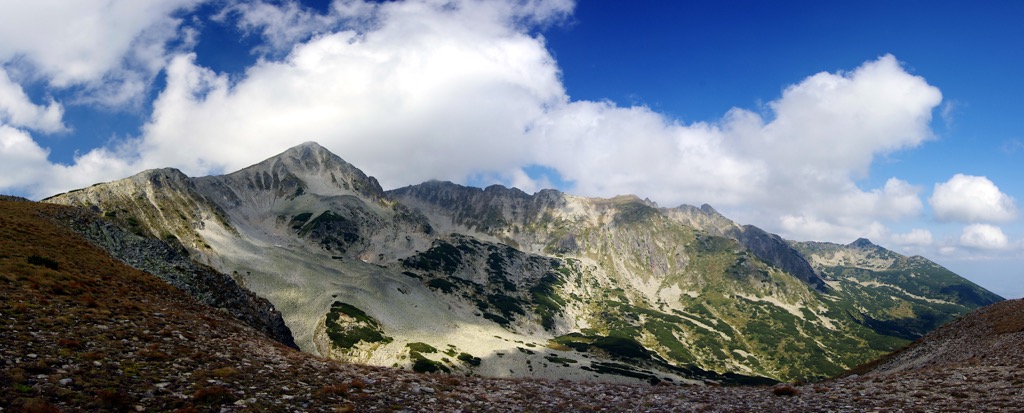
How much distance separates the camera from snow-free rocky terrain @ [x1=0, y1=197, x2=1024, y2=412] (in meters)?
16.5

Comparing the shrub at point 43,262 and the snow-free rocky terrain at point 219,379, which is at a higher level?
the shrub at point 43,262

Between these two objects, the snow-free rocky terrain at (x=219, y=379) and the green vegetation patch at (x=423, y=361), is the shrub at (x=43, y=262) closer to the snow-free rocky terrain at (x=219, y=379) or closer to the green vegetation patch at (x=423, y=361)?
the snow-free rocky terrain at (x=219, y=379)

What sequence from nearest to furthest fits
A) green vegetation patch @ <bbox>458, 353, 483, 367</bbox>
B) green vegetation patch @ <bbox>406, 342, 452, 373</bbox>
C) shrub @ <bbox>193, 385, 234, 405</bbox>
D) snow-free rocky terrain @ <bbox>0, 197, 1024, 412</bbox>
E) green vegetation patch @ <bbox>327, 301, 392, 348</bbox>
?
snow-free rocky terrain @ <bbox>0, 197, 1024, 412</bbox> < shrub @ <bbox>193, 385, 234, 405</bbox> < green vegetation patch @ <bbox>406, 342, 452, 373</bbox> < green vegetation patch @ <bbox>327, 301, 392, 348</bbox> < green vegetation patch @ <bbox>458, 353, 483, 367</bbox>

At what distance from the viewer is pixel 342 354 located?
11325 centimetres

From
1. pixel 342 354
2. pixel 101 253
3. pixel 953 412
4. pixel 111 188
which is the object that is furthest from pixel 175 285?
pixel 111 188

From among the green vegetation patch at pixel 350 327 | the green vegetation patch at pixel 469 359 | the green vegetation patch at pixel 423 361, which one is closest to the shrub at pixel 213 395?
the green vegetation patch at pixel 423 361

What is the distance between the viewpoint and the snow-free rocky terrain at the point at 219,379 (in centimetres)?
1650

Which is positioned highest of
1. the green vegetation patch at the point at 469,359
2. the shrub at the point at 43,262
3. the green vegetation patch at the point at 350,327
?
the shrub at the point at 43,262

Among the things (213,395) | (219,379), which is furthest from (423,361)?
(213,395)

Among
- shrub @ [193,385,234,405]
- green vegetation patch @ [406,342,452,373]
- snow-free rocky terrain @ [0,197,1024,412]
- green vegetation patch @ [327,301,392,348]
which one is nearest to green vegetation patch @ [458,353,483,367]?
green vegetation patch @ [406,342,452,373]

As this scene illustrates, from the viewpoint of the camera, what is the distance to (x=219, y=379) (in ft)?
64.4

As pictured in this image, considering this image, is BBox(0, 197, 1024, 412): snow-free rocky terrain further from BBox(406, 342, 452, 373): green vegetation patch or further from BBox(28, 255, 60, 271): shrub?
BBox(406, 342, 452, 373): green vegetation patch

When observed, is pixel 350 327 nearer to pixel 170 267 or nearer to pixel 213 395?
pixel 170 267

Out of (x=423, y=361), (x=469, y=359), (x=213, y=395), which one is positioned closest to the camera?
(x=213, y=395)
